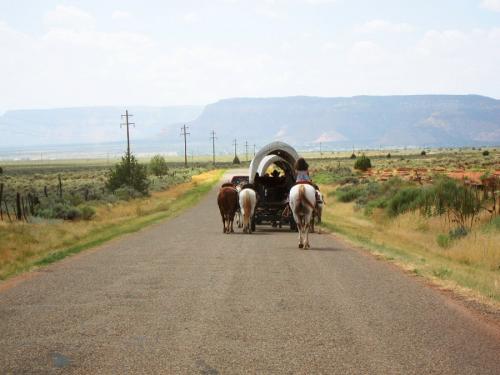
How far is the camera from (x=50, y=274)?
15.1 m

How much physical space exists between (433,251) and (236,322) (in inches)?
624

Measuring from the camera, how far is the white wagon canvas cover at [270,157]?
2862cm

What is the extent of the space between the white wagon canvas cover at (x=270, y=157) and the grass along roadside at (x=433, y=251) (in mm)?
2940

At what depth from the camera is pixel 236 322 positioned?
981cm

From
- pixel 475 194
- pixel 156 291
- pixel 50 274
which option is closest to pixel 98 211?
pixel 475 194

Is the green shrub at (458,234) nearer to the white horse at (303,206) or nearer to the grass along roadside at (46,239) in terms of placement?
the white horse at (303,206)

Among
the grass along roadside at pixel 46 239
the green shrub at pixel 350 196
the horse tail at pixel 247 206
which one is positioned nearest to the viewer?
the grass along roadside at pixel 46 239

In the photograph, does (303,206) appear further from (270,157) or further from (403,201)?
(403,201)

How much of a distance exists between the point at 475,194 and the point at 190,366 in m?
27.7

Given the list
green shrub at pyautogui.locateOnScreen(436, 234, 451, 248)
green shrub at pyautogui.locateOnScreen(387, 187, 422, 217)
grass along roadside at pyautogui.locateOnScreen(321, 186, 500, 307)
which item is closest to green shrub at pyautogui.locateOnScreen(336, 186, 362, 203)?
grass along roadside at pyautogui.locateOnScreen(321, 186, 500, 307)

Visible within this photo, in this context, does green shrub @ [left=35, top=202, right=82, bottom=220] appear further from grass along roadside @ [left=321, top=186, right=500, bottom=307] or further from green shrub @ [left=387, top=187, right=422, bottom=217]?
→ green shrub @ [left=387, top=187, right=422, bottom=217]

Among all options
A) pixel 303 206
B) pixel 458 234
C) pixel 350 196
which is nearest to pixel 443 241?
pixel 458 234

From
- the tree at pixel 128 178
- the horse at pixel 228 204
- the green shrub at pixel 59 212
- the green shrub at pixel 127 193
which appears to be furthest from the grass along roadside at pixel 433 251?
the tree at pixel 128 178

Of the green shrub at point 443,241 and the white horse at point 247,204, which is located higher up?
the white horse at point 247,204
